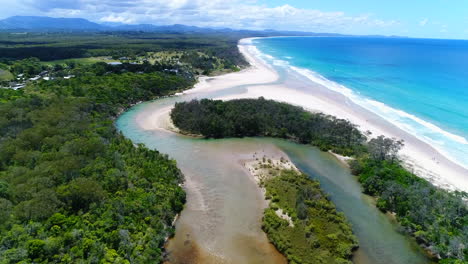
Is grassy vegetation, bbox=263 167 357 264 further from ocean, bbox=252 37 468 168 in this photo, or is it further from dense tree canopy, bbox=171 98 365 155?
ocean, bbox=252 37 468 168

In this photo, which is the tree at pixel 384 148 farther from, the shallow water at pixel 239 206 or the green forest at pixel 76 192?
the green forest at pixel 76 192

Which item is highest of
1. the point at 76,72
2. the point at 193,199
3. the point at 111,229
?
the point at 76,72

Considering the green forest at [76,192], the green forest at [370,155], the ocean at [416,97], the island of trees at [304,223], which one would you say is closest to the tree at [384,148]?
the green forest at [370,155]

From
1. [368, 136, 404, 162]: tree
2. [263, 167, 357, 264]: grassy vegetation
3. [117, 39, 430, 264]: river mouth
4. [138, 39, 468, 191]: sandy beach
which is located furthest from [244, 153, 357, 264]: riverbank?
[138, 39, 468, 191]: sandy beach

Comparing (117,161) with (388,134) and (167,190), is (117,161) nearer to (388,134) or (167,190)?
(167,190)

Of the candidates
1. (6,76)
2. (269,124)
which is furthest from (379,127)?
(6,76)

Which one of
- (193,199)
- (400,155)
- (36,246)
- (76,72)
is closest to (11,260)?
(36,246)
